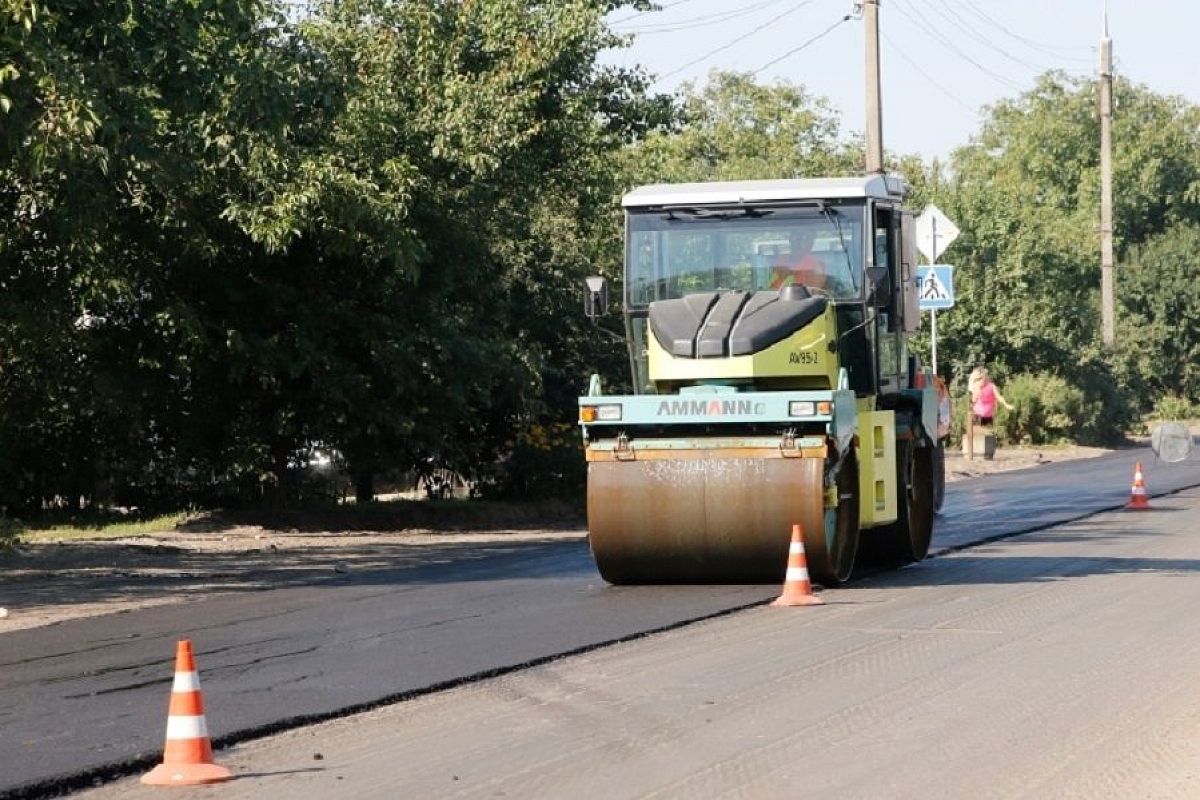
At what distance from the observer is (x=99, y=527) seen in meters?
23.5

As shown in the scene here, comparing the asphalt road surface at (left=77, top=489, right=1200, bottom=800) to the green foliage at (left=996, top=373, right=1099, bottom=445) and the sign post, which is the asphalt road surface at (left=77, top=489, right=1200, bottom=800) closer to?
the sign post

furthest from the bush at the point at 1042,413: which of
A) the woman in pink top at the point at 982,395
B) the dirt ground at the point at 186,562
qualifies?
the dirt ground at the point at 186,562

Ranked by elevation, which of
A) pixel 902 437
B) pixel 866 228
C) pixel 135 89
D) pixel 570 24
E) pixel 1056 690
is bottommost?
pixel 1056 690

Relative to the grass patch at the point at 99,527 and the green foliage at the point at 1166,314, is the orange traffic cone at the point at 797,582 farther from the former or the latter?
the green foliage at the point at 1166,314

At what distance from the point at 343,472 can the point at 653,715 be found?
16136 millimetres

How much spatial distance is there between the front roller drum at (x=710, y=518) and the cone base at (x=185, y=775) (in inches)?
292

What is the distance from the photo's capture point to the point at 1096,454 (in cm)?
3809

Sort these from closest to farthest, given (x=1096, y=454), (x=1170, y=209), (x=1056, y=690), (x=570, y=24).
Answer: (x=1056, y=690) < (x=570, y=24) < (x=1096, y=454) < (x=1170, y=209)

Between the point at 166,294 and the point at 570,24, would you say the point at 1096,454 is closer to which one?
the point at 570,24

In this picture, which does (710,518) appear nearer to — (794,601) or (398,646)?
(794,601)

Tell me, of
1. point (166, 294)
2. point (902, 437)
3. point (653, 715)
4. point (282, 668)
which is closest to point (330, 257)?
point (166, 294)

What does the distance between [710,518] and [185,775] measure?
7.57 m

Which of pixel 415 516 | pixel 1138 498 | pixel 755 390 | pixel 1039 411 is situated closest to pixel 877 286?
pixel 755 390

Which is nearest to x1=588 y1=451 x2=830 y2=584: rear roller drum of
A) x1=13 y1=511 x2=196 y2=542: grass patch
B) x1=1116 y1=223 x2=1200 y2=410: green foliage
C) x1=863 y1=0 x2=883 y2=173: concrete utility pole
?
x1=13 y1=511 x2=196 y2=542: grass patch
